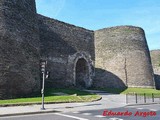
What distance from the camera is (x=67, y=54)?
30.5 meters

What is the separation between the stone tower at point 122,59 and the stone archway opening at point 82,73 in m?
1.61

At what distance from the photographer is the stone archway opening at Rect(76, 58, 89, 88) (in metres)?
33.2

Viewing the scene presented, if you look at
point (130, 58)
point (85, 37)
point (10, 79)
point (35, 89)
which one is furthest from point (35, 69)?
point (130, 58)

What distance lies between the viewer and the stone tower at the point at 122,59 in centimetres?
3338

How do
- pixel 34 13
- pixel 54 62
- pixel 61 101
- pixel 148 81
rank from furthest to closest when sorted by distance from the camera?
pixel 148 81, pixel 54 62, pixel 34 13, pixel 61 101

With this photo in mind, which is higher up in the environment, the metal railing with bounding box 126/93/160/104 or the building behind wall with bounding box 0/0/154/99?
the building behind wall with bounding box 0/0/154/99

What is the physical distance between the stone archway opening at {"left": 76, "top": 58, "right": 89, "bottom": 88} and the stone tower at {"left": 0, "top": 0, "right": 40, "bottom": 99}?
41.3 feet

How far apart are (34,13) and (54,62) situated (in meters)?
7.49

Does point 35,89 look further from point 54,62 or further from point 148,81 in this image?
point 148,81

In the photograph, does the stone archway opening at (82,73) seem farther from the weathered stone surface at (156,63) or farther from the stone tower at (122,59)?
the weathered stone surface at (156,63)

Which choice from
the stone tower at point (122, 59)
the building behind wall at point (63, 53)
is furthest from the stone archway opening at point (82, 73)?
the stone tower at point (122, 59)

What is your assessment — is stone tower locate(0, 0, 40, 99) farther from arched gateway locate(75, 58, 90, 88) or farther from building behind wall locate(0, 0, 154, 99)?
arched gateway locate(75, 58, 90, 88)

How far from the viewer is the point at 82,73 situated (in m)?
34.0

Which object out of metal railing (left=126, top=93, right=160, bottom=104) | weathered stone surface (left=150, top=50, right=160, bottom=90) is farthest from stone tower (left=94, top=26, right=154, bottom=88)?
metal railing (left=126, top=93, right=160, bottom=104)
